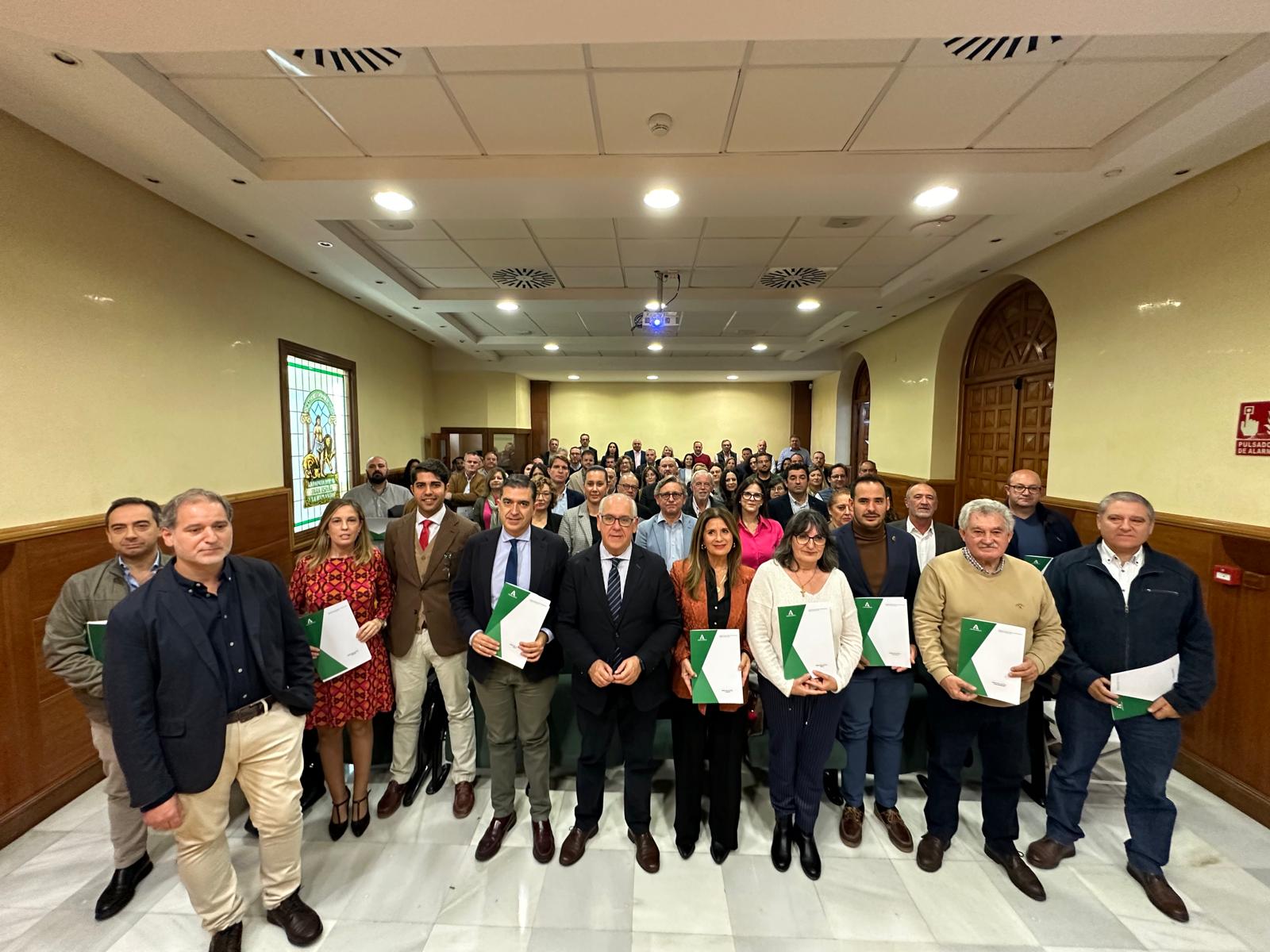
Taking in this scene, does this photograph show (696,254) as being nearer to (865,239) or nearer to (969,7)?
(865,239)

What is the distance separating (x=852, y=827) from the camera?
8.38ft

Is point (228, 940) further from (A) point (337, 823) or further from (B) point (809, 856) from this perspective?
(B) point (809, 856)

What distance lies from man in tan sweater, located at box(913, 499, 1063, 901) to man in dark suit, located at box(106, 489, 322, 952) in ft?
8.96

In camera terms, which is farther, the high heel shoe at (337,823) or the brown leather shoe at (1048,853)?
the high heel shoe at (337,823)

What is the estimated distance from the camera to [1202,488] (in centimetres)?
332

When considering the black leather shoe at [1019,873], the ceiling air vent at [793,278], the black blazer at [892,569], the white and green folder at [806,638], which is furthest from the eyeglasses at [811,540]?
the ceiling air vent at [793,278]

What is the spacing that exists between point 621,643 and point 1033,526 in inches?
121

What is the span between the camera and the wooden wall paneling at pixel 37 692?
260 cm

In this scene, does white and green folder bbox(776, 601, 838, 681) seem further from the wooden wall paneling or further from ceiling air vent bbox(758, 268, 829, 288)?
ceiling air vent bbox(758, 268, 829, 288)

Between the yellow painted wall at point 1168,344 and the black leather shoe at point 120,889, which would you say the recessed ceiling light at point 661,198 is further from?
the black leather shoe at point 120,889

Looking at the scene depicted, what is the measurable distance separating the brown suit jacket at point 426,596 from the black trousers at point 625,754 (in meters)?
0.81

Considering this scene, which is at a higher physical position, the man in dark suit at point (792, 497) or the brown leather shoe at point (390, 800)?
the man in dark suit at point (792, 497)

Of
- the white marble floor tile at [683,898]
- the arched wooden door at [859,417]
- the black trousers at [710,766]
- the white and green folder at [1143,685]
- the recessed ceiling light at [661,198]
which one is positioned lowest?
the white marble floor tile at [683,898]

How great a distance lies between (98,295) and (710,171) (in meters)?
3.98
